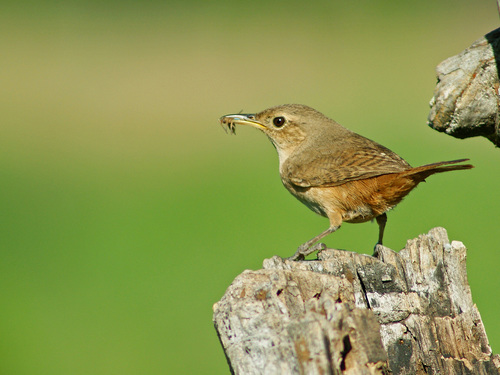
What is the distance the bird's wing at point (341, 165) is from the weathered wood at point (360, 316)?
1.38 m

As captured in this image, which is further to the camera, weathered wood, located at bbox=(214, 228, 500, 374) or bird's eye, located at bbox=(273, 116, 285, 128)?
bird's eye, located at bbox=(273, 116, 285, 128)

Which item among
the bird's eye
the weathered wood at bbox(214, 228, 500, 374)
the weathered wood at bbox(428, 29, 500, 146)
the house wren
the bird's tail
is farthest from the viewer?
the bird's eye

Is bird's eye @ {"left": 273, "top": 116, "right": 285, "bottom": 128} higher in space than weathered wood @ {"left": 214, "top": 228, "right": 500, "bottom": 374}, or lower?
higher

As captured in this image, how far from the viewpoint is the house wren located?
200 inches

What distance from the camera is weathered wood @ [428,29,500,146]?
397 cm

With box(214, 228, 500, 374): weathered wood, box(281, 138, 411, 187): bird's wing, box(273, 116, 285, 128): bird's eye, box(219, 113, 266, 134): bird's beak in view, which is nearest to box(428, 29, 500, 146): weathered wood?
box(214, 228, 500, 374): weathered wood

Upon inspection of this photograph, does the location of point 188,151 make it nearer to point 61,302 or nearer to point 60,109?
point 60,109

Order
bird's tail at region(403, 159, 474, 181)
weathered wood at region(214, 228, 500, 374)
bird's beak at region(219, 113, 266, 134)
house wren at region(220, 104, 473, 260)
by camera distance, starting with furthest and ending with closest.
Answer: bird's beak at region(219, 113, 266, 134), house wren at region(220, 104, 473, 260), bird's tail at region(403, 159, 474, 181), weathered wood at region(214, 228, 500, 374)

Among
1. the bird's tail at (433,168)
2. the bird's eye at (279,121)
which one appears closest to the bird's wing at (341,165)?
the bird's tail at (433,168)

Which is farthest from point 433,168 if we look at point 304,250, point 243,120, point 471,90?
point 243,120

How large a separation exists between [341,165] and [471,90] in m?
1.65

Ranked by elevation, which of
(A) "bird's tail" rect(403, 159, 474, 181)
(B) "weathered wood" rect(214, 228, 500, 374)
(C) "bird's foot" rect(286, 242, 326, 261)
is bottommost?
(B) "weathered wood" rect(214, 228, 500, 374)

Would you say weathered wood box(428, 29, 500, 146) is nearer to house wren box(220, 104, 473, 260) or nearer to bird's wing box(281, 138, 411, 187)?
house wren box(220, 104, 473, 260)

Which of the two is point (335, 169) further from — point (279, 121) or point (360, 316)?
point (360, 316)
